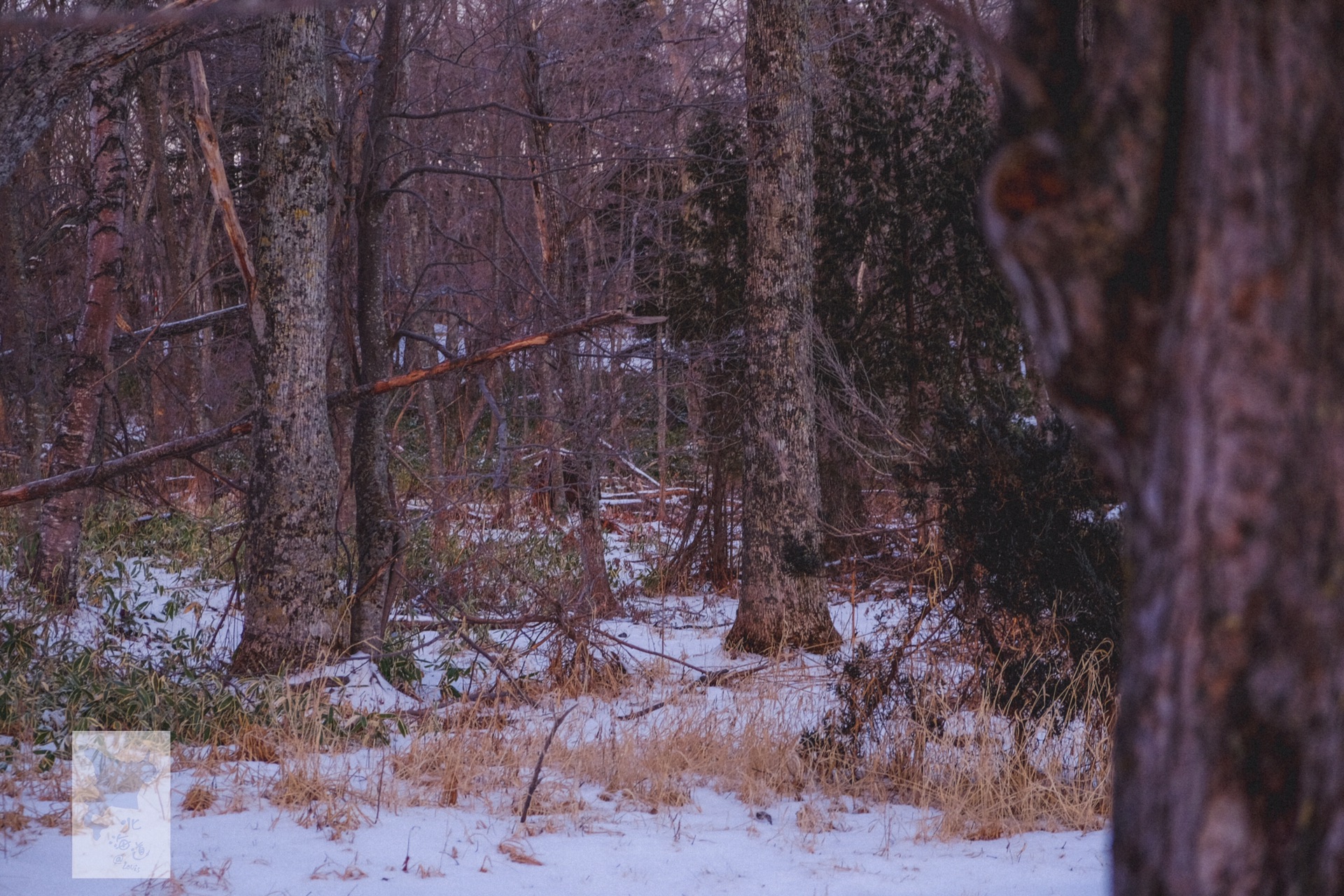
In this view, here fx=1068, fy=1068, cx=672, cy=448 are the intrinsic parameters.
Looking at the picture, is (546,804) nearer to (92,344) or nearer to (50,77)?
(50,77)

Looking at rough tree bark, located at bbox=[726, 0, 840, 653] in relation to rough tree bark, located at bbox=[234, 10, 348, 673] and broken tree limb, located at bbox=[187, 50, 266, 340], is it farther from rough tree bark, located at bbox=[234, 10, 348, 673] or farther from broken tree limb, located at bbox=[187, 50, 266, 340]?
broken tree limb, located at bbox=[187, 50, 266, 340]

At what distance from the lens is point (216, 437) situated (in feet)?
20.4

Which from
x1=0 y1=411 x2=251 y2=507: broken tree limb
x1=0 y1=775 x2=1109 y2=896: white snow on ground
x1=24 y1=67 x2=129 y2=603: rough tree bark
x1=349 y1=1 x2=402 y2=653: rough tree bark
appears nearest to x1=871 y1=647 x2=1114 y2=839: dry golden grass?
x1=0 y1=775 x2=1109 y2=896: white snow on ground

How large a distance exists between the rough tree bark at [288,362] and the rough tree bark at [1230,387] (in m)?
5.41

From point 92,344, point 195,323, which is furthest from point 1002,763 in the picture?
point 92,344

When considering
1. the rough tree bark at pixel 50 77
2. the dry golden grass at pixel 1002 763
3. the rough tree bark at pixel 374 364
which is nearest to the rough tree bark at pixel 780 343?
the dry golden grass at pixel 1002 763

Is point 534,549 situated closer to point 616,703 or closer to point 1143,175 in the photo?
point 616,703

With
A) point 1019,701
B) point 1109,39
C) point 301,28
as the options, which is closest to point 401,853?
point 1019,701

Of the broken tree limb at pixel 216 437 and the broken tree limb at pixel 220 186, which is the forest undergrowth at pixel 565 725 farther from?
the broken tree limb at pixel 220 186

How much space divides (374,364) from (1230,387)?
677cm

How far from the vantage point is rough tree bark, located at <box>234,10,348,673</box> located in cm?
590

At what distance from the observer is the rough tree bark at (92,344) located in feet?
26.7

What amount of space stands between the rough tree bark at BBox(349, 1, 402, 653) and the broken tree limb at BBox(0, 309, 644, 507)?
2.53ft

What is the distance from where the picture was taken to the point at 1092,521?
5.47 m
